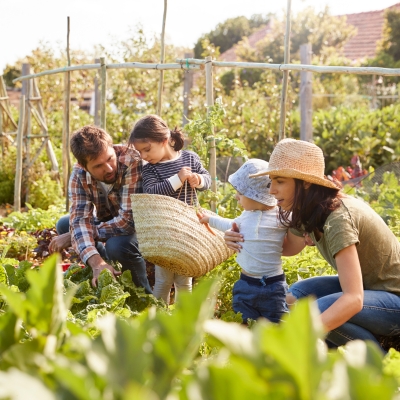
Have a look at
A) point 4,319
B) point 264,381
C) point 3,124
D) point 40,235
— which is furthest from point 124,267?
point 3,124

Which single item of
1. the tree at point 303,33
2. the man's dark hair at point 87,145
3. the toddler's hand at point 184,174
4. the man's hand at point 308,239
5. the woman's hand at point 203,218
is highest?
the tree at point 303,33

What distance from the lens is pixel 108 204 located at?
3703 mm

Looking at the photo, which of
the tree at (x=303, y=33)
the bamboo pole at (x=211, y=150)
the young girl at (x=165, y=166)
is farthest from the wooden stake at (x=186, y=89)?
the tree at (x=303, y=33)

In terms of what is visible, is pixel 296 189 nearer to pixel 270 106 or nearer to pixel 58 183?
pixel 58 183

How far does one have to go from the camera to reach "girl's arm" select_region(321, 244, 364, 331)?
2256mm

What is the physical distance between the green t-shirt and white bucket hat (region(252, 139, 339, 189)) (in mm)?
137

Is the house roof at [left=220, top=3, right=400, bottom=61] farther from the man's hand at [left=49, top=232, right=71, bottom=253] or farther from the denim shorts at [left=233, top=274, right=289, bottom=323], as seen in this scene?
the denim shorts at [left=233, top=274, right=289, bottom=323]

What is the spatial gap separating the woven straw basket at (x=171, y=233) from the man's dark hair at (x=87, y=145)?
333 millimetres

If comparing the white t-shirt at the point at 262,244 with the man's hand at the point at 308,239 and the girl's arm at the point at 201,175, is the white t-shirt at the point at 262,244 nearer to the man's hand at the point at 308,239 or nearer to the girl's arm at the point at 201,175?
the man's hand at the point at 308,239

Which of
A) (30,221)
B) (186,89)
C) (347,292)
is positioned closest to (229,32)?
(186,89)

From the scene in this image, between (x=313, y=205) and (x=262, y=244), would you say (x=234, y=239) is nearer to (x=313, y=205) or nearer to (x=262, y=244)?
(x=262, y=244)

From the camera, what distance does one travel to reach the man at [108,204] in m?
3.36

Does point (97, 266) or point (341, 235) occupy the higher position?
point (341, 235)

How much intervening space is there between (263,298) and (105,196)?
1257mm
